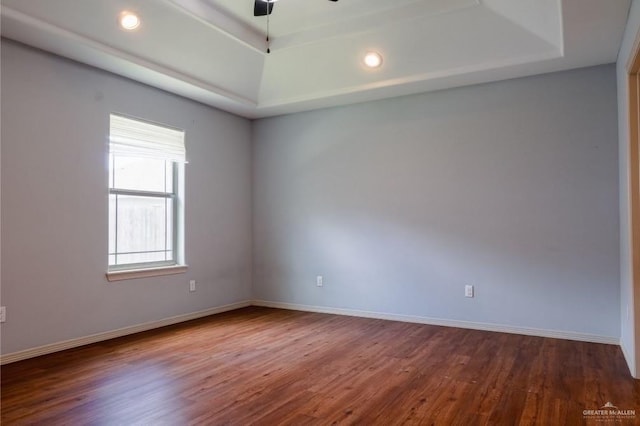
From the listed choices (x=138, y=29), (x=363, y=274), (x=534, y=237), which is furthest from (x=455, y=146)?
(x=138, y=29)

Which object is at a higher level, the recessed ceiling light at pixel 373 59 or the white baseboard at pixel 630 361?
the recessed ceiling light at pixel 373 59

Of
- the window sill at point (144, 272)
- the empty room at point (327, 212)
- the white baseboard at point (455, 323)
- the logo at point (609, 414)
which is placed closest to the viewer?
the logo at point (609, 414)

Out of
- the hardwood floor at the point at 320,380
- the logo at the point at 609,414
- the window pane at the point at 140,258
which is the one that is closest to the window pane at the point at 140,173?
the window pane at the point at 140,258

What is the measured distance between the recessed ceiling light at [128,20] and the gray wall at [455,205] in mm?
2341

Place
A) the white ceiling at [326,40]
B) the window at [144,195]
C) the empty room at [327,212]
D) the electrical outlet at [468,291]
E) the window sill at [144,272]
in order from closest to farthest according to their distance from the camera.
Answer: the empty room at [327,212] < the white ceiling at [326,40] < the window sill at [144,272] < the window at [144,195] < the electrical outlet at [468,291]

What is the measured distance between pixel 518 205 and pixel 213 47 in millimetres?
3293

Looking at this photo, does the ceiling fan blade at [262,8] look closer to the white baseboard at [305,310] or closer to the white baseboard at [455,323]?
the white baseboard at [305,310]

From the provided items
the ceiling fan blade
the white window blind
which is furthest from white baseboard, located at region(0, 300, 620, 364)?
the ceiling fan blade

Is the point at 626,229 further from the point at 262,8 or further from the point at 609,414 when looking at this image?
the point at 262,8

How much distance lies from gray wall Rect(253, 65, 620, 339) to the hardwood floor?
524 mm

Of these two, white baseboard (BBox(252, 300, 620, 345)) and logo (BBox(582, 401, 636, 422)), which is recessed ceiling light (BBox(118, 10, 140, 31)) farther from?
logo (BBox(582, 401, 636, 422))

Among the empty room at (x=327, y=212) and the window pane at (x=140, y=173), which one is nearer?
the empty room at (x=327, y=212)

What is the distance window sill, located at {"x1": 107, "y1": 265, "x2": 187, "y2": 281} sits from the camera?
407 centimetres

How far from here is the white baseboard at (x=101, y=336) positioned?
3364mm
